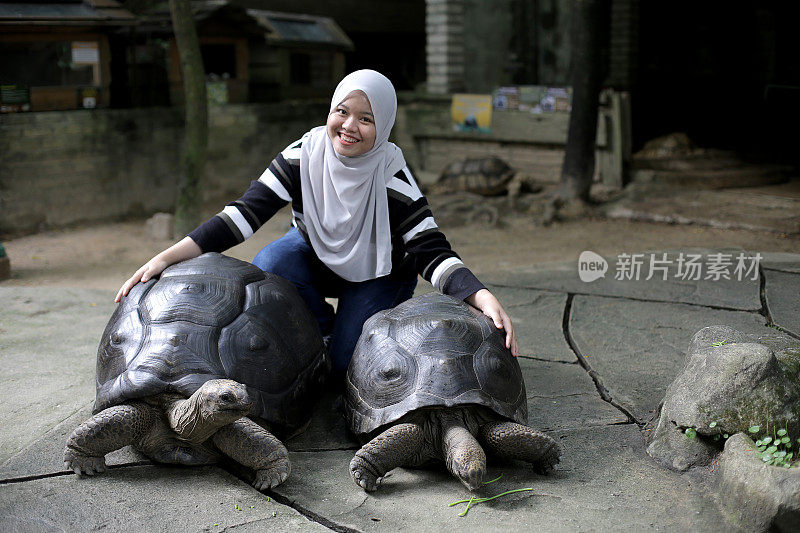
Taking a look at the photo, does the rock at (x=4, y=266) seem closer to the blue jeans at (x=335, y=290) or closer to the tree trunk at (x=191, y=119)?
the tree trunk at (x=191, y=119)

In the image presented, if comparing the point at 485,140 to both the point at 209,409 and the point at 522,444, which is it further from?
the point at 209,409

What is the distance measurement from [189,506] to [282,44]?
30.2ft

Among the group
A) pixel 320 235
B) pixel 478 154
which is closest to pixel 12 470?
pixel 320 235

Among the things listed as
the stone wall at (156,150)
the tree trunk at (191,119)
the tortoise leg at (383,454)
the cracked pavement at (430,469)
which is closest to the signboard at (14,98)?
the stone wall at (156,150)

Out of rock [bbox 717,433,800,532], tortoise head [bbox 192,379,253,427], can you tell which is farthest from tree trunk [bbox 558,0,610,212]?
tortoise head [bbox 192,379,253,427]

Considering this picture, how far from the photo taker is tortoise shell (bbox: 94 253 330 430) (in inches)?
108

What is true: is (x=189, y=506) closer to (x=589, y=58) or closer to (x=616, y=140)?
(x=589, y=58)

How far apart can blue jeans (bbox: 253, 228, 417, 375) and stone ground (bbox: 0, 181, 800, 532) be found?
0.35 metres

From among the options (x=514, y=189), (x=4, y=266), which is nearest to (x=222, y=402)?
(x=4, y=266)

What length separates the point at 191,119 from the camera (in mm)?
8133

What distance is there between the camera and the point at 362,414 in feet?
9.32

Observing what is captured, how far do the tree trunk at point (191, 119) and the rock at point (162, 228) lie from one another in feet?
0.49

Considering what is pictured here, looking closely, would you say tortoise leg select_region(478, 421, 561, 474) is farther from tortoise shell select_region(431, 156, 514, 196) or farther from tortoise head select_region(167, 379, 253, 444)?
tortoise shell select_region(431, 156, 514, 196)

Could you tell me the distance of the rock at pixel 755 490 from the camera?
2.26m
